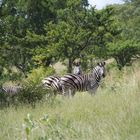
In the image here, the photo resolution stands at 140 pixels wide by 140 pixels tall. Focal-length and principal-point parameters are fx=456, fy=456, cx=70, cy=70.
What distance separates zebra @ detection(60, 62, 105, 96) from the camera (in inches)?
564

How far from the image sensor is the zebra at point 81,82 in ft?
47.0

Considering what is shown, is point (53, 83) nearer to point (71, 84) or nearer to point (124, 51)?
point (71, 84)

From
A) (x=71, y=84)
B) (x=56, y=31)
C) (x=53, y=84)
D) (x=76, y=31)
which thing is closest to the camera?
(x=71, y=84)

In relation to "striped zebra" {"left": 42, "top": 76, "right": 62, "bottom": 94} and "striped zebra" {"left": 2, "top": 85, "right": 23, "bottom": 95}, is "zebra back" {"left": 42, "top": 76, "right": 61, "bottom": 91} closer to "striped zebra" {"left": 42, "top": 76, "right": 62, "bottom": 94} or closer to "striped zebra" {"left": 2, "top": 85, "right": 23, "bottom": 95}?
"striped zebra" {"left": 42, "top": 76, "right": 62, "bottom": 94}

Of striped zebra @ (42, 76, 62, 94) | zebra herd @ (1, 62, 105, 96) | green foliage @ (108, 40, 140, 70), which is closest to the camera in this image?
zebra herd @ (1, 62, 105, 96)

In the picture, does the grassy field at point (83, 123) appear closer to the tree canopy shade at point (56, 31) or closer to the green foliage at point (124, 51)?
the tree canopy shade at point (56, 31)

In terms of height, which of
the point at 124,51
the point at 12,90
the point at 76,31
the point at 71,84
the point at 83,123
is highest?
the point at 76,31

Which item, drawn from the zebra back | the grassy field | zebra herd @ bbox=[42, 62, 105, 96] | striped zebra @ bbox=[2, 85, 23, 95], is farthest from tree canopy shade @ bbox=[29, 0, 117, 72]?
the grassy field

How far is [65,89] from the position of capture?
47.0ft

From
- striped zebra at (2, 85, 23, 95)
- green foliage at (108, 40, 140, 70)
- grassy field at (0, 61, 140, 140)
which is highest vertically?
green foliage at (108, 40, 140, 70)

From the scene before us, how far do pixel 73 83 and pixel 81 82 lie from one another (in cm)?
37

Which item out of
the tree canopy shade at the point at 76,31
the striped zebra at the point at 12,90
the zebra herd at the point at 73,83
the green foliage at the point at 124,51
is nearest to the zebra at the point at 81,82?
the zebra herd at the point at 73,83

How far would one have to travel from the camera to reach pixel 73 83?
1467 centimetres

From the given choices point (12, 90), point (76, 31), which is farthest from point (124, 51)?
point (12, 90)
